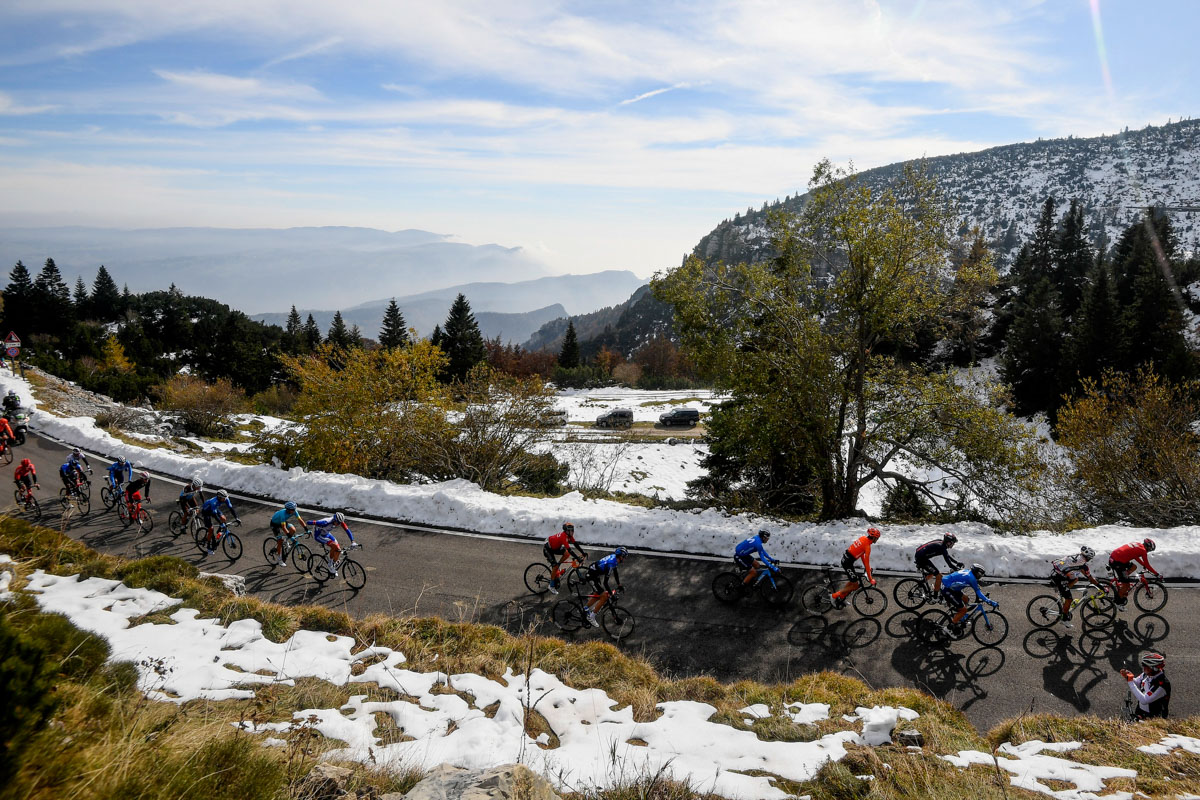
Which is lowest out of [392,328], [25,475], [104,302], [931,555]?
[25,475]

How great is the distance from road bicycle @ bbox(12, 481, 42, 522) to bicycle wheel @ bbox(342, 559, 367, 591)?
12117 mm

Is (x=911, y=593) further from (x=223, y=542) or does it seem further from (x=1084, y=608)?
(x=223, y=542)

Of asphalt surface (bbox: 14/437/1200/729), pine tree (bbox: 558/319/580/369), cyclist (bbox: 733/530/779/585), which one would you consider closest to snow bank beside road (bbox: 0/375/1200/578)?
asphalt surface (bbox: 14/437/1200/729)

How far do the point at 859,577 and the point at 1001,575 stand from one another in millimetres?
4297

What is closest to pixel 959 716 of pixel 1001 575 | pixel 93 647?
pixel 1001 575

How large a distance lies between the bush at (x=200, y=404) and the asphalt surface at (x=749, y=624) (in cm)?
2622

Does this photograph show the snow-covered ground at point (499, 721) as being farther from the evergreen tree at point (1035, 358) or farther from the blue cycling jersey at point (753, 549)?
the evergreen tree at point (1035, 358)

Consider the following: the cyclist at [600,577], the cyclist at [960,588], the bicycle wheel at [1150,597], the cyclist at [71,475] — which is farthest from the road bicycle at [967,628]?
the cyclist at [71,475]

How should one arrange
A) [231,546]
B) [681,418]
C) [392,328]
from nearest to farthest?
[231,546] → [681,418] → [392,328]

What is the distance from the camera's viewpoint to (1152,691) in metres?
8.38

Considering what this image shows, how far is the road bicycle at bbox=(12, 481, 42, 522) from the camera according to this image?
17281 mm

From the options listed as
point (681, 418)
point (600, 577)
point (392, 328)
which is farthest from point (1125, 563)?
point (392, 328)

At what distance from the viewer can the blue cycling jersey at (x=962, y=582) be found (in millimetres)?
10453

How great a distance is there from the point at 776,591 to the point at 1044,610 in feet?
16.7
